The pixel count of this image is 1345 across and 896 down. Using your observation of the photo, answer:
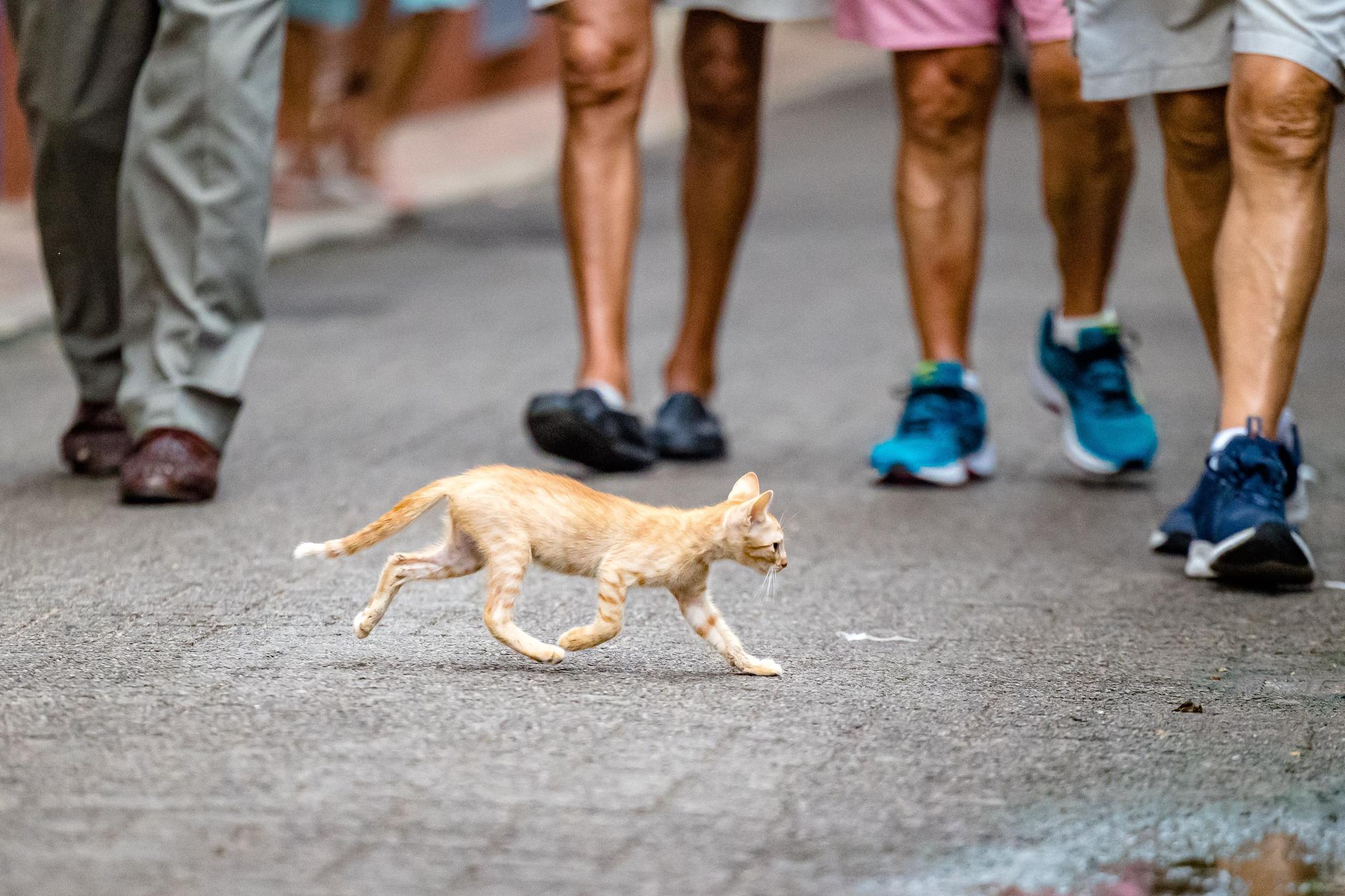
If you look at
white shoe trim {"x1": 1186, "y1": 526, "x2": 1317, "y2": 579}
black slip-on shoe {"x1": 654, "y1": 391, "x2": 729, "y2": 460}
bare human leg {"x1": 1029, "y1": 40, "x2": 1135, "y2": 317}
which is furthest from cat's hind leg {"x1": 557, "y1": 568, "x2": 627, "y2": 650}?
bare human leg {"x1": 1029, "y1": 40, "x2": 1135, "y2": 317}

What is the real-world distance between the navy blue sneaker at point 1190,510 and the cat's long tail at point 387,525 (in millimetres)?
A: 1441

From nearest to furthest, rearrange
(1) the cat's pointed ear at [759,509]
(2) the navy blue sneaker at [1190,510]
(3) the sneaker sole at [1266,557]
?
1. (1) the cat's pointed ear at [759,509]
2. (3) the sneaker sole at [1266,557]
3. (2) the navy blue sneaker at [1190,510]

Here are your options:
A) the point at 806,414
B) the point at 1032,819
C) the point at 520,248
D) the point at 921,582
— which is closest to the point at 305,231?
the point at 520,248

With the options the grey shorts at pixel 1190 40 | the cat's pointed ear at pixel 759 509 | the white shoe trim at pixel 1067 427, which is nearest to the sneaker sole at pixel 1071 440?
the white shoe trim at pixel 1067 427

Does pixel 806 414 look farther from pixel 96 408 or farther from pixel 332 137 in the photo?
pixel 332 137

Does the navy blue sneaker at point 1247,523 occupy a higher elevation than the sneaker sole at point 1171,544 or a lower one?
higher

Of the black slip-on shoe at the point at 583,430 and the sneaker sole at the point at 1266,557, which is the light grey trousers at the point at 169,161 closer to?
the black slip-on shoe at the point at 583,430

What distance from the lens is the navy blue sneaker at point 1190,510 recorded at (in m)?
3.51

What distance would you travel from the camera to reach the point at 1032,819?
2.19m

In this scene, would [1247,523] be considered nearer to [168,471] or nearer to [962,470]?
[962,470]

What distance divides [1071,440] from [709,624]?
1.79 m

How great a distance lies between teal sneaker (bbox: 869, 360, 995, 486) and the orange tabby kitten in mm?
1524

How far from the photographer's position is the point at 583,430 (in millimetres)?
4008

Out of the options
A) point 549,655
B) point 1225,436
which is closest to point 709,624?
point 549,655
